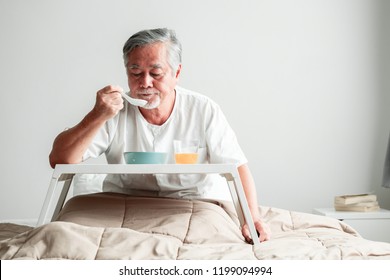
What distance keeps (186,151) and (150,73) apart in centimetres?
35

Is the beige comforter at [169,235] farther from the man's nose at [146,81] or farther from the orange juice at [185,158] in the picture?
the man's nose at [146,81]

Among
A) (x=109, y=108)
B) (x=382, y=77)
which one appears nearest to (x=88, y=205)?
(x=109, y=108)

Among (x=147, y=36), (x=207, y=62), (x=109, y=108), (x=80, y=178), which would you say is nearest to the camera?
(x=109, y=108)

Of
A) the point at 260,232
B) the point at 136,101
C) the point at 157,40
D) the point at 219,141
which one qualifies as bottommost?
the point at 260,232

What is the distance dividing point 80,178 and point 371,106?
2182 millimetres

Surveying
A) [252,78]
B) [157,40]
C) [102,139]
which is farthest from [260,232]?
[252,78]

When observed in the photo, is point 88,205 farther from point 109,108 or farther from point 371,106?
point 371,106

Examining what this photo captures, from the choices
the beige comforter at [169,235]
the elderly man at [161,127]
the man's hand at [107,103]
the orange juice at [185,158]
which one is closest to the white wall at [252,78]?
the elderly man at [161,127]

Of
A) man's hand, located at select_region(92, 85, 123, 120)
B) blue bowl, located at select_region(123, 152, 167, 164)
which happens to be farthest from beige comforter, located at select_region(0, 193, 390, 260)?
man's hand, located at select_region(92, 85, 123, 120)

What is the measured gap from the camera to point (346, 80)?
12.3 feet

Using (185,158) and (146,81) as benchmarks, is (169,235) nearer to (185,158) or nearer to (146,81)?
(185,158)

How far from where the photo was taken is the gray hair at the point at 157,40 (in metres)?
1.98

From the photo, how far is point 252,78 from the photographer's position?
12.2ft

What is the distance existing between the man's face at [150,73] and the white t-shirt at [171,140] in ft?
0.35
